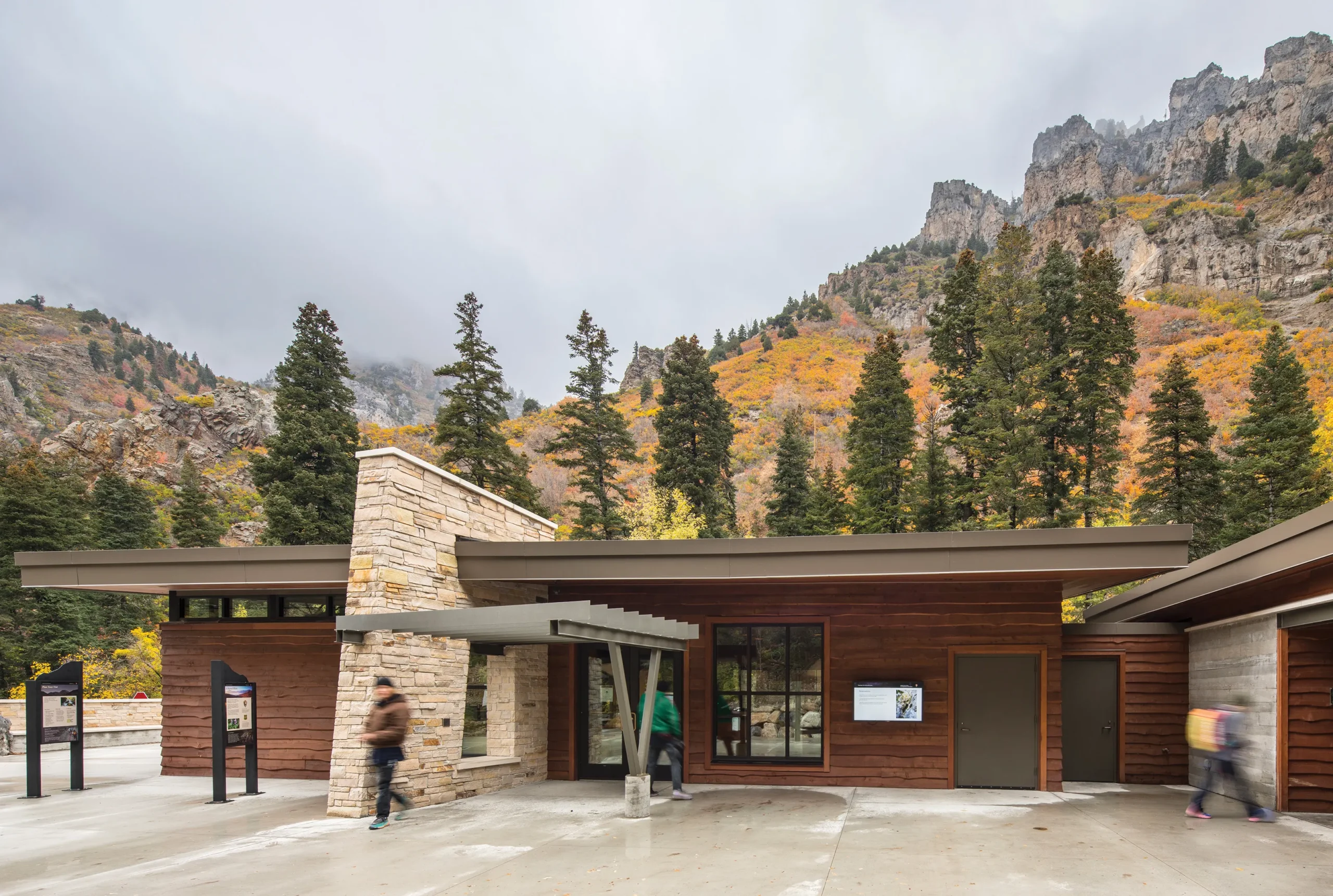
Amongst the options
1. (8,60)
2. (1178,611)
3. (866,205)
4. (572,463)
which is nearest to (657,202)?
(866,205)

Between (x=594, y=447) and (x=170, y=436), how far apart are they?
4658 cm

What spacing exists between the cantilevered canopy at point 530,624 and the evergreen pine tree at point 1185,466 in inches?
881

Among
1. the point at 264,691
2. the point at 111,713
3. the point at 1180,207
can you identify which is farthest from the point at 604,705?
the point at 1180,207

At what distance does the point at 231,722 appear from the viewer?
31.9 ft

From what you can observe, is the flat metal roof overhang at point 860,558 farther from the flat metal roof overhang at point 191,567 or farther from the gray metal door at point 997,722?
the flat metal roof overhang at point 191,567

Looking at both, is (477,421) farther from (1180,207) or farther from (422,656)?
(1180,207)

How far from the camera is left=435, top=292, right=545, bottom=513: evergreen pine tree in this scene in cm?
2916

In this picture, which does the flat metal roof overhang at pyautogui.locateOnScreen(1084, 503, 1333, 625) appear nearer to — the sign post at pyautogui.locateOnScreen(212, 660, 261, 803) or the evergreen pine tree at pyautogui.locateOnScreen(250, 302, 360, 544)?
the sign post at pyautogui.locateOnScreen(212, 660, 261, 803)

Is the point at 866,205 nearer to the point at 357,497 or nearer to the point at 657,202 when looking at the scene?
the point at 657,202

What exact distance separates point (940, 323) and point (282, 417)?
79.5 feet

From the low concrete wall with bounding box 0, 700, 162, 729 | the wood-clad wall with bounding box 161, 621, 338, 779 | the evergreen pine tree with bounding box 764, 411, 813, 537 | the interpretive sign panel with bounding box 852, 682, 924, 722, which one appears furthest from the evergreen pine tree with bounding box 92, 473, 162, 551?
the interpretive sign panel with bounding box 852, 682, 924, 722

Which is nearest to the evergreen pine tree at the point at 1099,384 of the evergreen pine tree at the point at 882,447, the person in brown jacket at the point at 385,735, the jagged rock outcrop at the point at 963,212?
the evergreen pine tree at the point at 882,447

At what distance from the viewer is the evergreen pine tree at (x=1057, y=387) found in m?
25.7

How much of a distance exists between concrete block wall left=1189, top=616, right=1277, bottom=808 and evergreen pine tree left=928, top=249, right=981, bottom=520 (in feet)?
55.0
